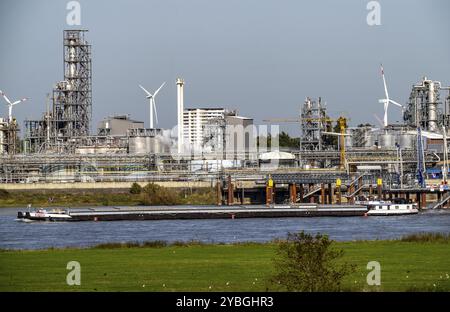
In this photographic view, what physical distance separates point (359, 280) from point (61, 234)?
139 ft

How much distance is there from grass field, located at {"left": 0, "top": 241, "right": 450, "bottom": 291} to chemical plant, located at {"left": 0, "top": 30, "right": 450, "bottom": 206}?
8556cm

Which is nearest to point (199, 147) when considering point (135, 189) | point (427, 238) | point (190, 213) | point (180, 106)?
point (180, 106)

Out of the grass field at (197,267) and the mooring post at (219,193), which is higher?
the mooring post at (219,193)

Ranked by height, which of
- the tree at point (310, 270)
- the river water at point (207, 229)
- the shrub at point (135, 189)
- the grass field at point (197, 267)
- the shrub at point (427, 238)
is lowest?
the river water at point (207, 229)

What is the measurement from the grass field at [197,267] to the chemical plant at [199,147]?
85563 millimetres

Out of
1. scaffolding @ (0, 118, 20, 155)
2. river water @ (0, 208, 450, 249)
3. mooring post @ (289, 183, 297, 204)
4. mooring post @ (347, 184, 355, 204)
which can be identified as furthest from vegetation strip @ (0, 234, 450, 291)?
scaffolding @ (0, 118, 20, 155)

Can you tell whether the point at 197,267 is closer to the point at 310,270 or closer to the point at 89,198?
the point at 310,270

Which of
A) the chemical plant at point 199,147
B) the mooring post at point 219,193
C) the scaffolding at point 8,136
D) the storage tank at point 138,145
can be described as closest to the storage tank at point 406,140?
the chemical plant at point 199,147

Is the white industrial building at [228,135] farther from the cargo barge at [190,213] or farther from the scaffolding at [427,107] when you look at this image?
the cargo barge at [190,213]

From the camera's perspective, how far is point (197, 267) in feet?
144

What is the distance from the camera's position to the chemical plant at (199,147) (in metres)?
151

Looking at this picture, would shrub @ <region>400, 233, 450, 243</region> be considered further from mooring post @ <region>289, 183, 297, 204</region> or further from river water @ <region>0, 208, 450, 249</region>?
mooring post @ <region>289, 183, 297, 204</region>

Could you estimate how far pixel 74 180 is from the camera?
149625 mm


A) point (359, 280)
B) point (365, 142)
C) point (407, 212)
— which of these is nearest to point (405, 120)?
point (365, 142)
